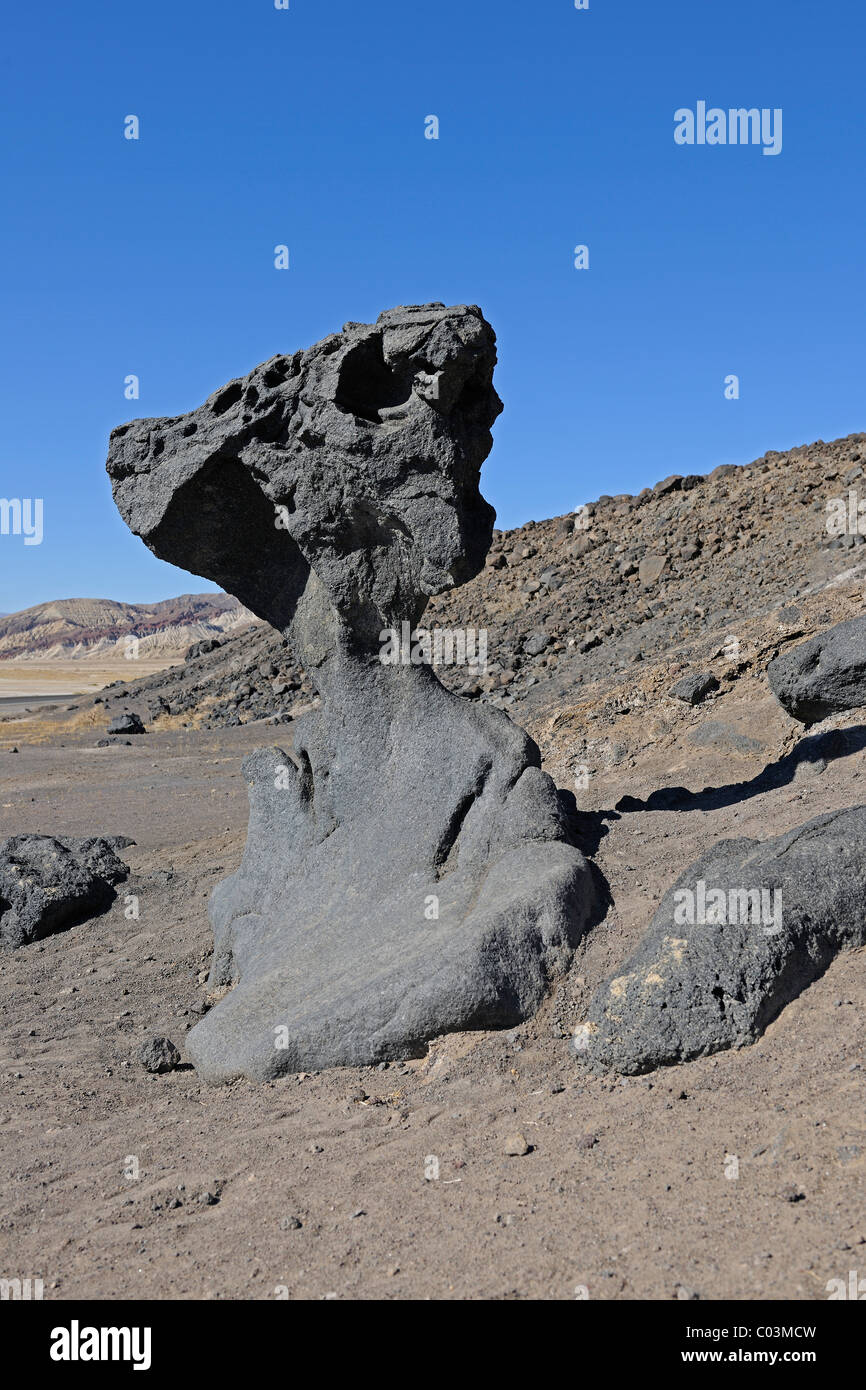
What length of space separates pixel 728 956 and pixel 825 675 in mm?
4034

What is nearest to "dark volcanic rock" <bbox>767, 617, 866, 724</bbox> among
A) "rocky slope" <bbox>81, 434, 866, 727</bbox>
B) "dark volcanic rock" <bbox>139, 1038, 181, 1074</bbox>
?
"rocky slope" <bbox>81, 434, 866, 727</bbox>

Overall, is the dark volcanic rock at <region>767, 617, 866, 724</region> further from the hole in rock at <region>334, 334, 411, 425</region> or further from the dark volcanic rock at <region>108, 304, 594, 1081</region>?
the hole in rock at <region>334, 334, 411, 425</region>

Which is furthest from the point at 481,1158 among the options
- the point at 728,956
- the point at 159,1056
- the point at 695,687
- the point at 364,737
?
the point at 695,687

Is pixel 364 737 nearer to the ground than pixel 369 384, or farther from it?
nearer to the ground

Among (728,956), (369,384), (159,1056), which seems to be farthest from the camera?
(369,384)

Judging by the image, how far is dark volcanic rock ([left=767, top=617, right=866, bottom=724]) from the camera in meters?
7.60

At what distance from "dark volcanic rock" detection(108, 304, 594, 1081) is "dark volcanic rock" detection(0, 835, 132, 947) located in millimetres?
2475

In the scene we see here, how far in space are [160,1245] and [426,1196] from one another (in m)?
0.92

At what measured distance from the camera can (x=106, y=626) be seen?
476 feet

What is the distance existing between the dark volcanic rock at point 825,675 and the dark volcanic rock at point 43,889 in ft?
19.1

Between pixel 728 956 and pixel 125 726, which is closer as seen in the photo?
pixel 728 956

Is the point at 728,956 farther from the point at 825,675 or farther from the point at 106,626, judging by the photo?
the point at 106,626

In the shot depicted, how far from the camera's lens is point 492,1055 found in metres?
4.54

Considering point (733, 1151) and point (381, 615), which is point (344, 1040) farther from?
point (381, 615)
